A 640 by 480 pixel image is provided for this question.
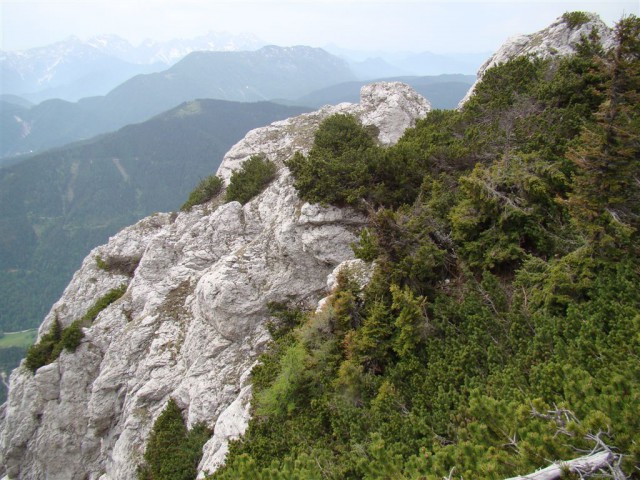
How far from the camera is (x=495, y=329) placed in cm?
997

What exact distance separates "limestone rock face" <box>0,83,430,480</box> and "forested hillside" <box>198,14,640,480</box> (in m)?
3.54

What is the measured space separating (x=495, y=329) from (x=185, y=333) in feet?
58.0

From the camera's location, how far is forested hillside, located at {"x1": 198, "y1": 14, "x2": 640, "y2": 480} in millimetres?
6527

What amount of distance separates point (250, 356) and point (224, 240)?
923 centimetres

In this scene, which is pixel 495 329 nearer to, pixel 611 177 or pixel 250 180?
pixel 611 177

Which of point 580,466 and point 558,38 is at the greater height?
point 558,38

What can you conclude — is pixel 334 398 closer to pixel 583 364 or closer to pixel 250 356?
pixel 583 364

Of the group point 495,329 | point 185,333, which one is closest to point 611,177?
point 495,329

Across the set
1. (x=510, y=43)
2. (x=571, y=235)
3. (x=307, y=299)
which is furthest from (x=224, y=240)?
(x=510, y=43)

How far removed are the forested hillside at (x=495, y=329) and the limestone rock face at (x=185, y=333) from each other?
354 cm

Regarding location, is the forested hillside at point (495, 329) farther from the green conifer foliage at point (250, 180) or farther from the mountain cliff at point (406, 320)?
the green conifer foliage at point (250, 180)

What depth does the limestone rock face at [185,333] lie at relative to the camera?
62.9 feet

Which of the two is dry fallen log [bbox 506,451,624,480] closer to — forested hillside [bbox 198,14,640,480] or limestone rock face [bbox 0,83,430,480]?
forested hillside [bbox 198,14,640,480]

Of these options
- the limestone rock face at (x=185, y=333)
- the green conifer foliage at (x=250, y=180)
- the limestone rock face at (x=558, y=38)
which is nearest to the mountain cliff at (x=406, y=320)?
the limestone rock face at (x=185, y=333)
